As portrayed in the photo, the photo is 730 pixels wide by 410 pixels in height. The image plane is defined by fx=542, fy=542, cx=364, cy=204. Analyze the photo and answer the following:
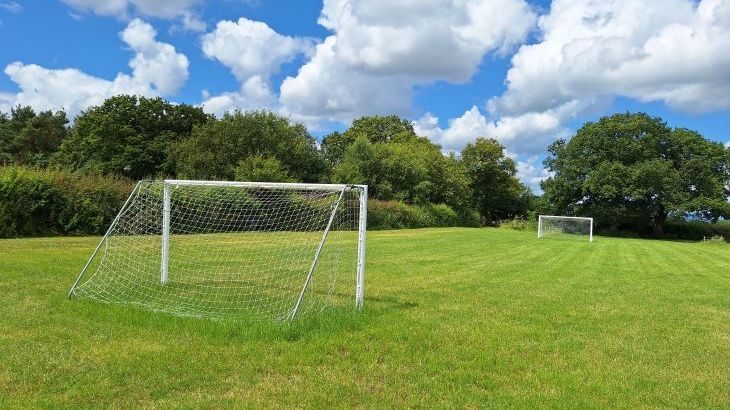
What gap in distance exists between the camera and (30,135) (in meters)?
49.6

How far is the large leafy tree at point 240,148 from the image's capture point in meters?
39.1

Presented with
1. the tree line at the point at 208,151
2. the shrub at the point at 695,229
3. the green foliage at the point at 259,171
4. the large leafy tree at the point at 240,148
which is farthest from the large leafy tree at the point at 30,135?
the shrub at the point at 695,229

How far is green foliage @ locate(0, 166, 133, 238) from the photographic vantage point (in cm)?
1942

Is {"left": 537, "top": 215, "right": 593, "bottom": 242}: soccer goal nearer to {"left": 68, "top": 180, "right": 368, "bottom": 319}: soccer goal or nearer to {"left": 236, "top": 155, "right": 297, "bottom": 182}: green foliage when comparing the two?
{"left": 236, "top": 155, "right": 297, "bottom": 182}: green foliage

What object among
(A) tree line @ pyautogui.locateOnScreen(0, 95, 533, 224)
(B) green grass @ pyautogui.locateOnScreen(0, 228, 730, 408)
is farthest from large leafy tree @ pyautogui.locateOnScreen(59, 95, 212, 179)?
(B) green grass @ pyautogui.locateOnScreen(0, 228, 730, 408)

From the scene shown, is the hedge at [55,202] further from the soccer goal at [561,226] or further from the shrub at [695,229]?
the shrub at [695,229]

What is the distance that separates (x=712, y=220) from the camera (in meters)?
45.9

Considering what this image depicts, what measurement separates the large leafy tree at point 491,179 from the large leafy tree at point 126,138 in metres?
33.3

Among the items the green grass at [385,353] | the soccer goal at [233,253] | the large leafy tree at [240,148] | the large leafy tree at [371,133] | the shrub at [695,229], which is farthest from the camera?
the large leafy tree at [371,133]

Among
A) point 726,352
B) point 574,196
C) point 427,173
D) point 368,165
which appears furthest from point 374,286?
point 574,196

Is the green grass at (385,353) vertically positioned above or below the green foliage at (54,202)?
below

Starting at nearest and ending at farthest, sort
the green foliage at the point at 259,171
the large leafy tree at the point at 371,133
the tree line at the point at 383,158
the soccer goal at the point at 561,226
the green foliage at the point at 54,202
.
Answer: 1. the green foliage at the point at 54,202
2. the green foliage at the point at 259,171
3. the soccer goal at the point at 561,226
4. the tree line at the point at 383,158
5. the large leafy tree at the point at 371,133

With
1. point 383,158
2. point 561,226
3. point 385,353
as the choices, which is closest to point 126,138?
point 383,158

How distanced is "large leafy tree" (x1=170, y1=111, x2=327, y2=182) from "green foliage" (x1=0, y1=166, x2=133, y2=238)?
13561 mm
